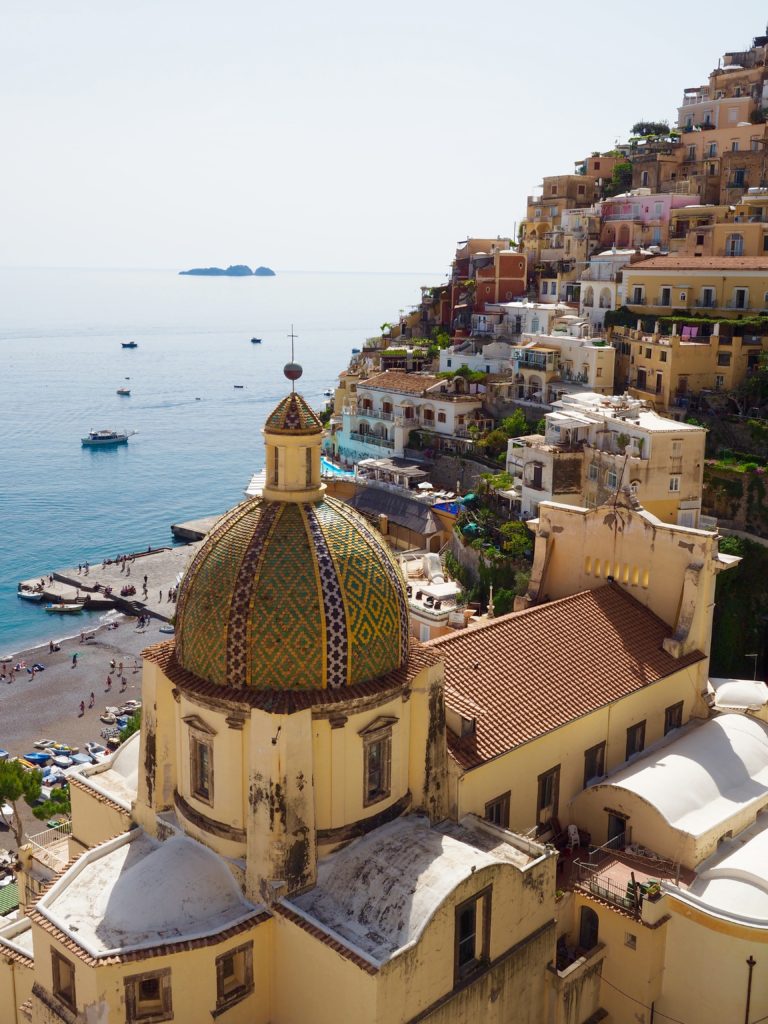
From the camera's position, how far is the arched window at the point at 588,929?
18188 mm

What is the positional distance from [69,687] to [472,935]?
38.2m

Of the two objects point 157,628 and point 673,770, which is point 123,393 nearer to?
point 157,628

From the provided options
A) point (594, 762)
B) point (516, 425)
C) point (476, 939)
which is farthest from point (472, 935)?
point (516, 425)

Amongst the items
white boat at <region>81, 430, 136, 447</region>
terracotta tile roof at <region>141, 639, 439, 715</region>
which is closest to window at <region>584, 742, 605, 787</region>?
terracotta tile roof at <region>141, 639, 439, 715</region>

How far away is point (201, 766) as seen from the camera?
1653cm

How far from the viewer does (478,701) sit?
18656 mm

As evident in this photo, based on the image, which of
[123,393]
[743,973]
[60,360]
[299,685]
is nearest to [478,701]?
[299,685]

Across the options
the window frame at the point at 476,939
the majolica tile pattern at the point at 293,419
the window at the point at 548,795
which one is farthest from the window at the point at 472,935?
the majolica tile pattern at the point at 293,419

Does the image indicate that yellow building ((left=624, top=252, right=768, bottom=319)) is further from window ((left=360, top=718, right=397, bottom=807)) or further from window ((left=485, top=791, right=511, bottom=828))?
window ((left=360, top=718, right=397, bottom=807))

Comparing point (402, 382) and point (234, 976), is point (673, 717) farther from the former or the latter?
point (402, 382)

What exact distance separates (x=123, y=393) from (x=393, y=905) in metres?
138

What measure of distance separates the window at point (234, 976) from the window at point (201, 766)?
7.65ft

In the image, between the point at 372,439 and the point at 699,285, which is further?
the point at 372,439

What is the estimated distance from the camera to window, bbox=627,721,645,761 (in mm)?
21266
